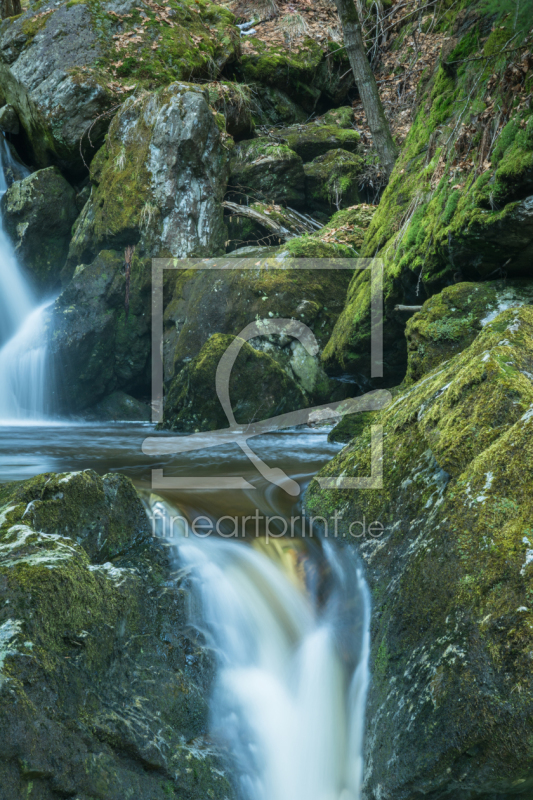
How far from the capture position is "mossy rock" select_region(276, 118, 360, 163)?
14.0m

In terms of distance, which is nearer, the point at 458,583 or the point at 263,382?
the point at 458,583

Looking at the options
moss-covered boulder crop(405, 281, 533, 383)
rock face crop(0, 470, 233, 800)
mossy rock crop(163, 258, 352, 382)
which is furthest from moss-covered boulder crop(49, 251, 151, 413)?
rock face crop(0, 470, 233, 800)

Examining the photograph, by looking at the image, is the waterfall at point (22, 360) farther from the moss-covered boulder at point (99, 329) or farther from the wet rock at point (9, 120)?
the wet rock at point (9, 120)

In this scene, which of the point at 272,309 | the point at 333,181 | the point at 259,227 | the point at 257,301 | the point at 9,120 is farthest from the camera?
the point at 9,120

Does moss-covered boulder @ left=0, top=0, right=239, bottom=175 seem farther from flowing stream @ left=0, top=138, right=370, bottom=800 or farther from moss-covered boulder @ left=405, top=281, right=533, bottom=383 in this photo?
moss-covered boulder @ left=405, top=281, right=533, bottom=383

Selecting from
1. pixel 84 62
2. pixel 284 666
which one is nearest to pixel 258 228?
pixel 84 62

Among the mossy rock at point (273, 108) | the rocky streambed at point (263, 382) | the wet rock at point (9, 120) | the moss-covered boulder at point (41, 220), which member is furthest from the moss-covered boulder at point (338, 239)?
the wet rock at point (9, 120)

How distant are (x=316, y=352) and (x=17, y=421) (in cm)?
609

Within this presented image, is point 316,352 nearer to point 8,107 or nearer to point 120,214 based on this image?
point 120,214

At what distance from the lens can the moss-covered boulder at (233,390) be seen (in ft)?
26.5

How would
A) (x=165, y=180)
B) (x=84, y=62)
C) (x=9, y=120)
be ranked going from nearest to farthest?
(x=165, y=180)
(x=84, y=62)
(x=9, y=120)

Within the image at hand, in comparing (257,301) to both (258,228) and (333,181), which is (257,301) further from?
(333,181)

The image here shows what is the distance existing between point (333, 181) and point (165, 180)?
4.26 m

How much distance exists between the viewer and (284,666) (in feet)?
9.78
